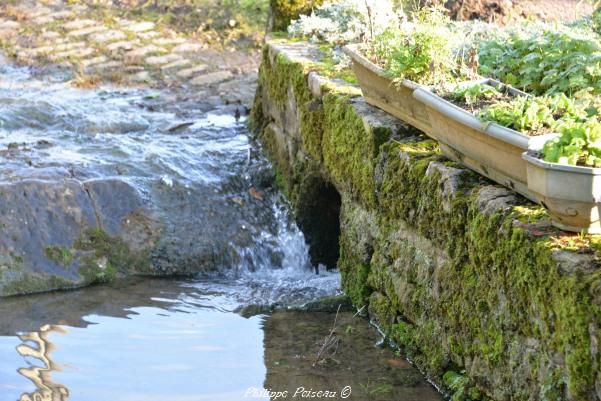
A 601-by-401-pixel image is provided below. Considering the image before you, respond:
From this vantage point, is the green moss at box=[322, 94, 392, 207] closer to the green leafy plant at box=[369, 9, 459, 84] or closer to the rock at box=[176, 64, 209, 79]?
the green leafy plant at box=[369, 9, 459, 84]

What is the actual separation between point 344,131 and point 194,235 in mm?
1729

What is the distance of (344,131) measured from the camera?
6.56m

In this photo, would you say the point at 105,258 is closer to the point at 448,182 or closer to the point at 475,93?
the point at 448,182

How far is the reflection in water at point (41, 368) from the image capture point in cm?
508

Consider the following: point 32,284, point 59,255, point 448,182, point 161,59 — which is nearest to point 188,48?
point 161,59

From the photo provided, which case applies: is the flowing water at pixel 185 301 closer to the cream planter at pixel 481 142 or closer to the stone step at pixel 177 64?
the cream planter at pixel 481 142

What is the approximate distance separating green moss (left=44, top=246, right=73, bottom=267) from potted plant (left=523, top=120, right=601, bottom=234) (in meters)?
4.10

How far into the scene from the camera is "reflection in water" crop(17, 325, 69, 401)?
508 centimetres

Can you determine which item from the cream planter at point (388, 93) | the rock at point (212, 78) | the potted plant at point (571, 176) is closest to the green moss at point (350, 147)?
the cream planter at point (388, 93)

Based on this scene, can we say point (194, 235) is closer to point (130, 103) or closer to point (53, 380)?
point (53, 380)

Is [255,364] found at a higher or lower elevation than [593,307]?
lower

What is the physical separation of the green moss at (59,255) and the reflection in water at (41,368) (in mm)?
988

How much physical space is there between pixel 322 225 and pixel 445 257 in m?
2.94

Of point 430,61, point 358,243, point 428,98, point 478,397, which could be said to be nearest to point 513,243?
point 478,397
